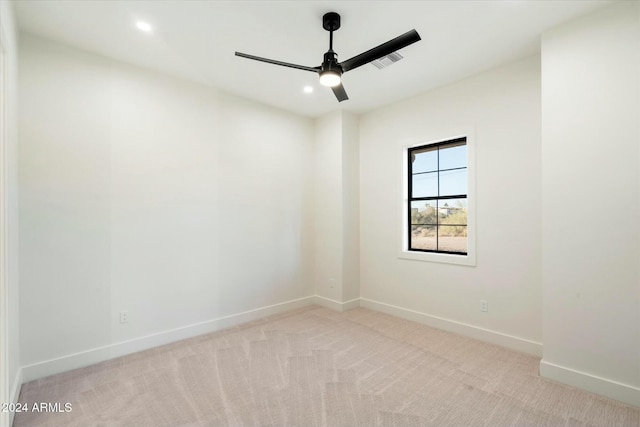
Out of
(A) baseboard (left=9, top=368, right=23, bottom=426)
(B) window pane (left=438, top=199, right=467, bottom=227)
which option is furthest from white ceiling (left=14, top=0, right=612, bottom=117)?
(A) baseboard (left=9, top=368, right=23, bottom=426)

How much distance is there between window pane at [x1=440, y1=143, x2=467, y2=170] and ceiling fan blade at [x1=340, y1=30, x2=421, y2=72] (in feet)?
6.49

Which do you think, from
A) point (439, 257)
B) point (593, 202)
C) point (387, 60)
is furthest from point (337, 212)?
point (593, 202)

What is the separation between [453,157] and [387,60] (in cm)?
153

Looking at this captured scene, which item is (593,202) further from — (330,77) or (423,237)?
(330,77)

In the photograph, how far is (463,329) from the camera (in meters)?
3.52

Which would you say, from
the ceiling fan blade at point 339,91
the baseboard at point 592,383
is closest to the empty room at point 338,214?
the baseboard at point 592,383

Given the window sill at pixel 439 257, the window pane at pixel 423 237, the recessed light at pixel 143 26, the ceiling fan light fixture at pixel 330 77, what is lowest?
the window sill at pixel 439 257

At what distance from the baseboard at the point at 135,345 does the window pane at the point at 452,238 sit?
7.69 ft

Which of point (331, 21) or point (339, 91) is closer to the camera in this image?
point (331, 21)

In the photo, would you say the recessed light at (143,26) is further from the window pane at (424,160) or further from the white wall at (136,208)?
the window pane at (424,160)

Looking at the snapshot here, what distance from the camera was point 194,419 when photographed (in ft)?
6.78

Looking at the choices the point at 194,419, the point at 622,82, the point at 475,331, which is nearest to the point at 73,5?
the point at 194,419

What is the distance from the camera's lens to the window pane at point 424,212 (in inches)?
158

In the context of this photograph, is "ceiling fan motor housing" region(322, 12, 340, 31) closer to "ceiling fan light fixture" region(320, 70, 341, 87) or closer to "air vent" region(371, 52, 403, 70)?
"ceiling fan light fixture" region(320, 70, 341, 87)
